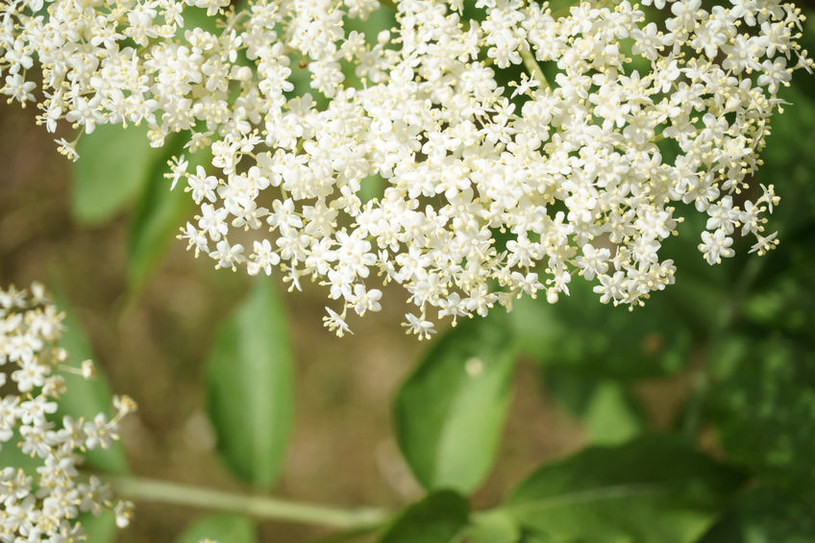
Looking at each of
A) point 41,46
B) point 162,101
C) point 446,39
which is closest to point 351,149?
point 446,39

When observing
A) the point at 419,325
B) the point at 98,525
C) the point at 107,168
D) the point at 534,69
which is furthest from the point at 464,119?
the point at 107,168

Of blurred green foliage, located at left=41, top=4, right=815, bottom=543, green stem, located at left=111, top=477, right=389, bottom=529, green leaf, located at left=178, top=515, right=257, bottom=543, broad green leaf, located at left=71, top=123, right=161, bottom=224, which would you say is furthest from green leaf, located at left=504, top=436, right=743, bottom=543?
broad green leaf, located at left=71, top=123, right=161, bottom=224

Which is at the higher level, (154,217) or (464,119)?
(464,119)

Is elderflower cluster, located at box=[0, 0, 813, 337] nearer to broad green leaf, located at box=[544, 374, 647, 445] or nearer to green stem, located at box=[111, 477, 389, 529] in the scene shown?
green stem, located at box=[111, 477, 389, 529]

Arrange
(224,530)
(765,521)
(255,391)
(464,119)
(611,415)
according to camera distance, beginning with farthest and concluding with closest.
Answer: (611,415) → (255,391) → (224,530) → (765,521) → (464,119)

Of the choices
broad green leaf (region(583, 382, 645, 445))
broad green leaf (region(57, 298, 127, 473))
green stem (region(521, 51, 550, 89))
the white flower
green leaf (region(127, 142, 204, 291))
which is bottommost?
broad green leaf (region(583, 382, 645, 445))

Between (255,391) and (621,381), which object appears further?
(255,391)

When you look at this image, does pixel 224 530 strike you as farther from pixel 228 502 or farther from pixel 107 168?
pixel 107 168
